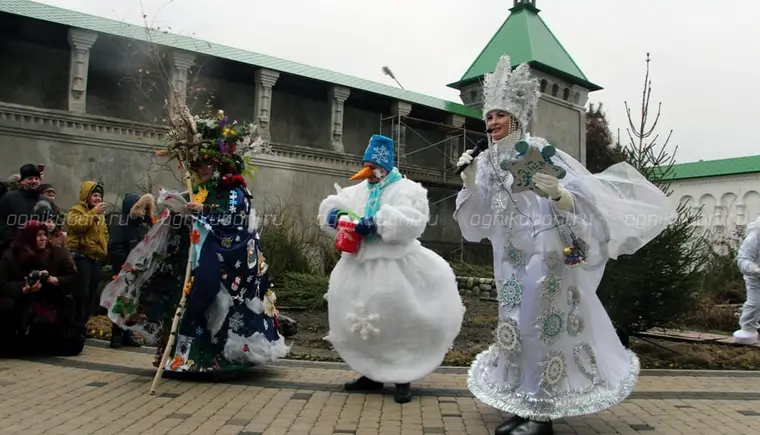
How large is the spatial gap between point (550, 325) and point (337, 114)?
51.7 feet

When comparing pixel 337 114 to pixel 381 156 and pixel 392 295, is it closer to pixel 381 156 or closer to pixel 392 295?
pixel 381 156

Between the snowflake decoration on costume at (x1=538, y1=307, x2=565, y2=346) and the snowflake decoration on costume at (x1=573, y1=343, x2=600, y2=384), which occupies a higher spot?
the snowflake decoration on costume at (x1=538, y1=307, x2=565, y2=346)

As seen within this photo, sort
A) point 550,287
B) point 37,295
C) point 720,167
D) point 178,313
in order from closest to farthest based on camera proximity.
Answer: point 550,287
point 178,313
point 37,295
point 720,167

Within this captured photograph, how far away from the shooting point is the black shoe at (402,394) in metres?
4.78

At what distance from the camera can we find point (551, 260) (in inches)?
154

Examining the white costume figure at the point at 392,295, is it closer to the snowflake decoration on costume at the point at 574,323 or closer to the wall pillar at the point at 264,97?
the snowflake decoration on costume at the point at 574,323

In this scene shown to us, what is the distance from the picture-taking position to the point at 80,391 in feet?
16.2

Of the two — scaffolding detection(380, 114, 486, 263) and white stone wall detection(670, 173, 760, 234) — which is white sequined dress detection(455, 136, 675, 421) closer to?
scaffolding detection(380, 114, 486, 263)

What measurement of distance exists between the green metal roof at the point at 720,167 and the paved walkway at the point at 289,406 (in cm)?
2222

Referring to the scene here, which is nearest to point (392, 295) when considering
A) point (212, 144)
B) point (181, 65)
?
point (212, 144)

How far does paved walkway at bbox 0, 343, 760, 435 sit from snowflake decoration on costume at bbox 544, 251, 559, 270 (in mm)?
1107

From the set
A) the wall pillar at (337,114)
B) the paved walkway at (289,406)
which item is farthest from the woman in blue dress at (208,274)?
the wall pillar at (337,114)

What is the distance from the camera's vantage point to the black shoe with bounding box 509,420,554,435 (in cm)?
370

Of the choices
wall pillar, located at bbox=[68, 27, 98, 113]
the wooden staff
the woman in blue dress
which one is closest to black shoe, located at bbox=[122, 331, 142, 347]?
the woman in blue dress
